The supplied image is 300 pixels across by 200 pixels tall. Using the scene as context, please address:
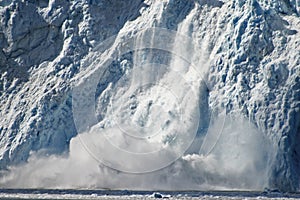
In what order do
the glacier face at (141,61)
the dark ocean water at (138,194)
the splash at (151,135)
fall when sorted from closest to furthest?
the dark ocean water at (138,194), the splash at (151,135), the glacier face at (141,61)

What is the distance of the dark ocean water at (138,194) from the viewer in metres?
54.0

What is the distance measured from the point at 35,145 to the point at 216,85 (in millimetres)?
12219

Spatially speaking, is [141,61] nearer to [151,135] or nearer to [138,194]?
[151,135]

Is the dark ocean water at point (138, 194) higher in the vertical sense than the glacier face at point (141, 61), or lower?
lower

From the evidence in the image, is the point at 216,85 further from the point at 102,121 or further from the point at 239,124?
the point at 102,121

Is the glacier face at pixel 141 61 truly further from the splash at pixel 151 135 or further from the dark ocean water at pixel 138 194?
the dark ocean water at pixel 138 194

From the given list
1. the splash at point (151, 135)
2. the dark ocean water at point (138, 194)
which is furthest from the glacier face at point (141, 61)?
the dark ocean water at point (138, 194)

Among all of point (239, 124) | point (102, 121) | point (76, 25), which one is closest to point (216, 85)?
point (239, 124)

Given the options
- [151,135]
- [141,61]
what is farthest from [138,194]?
[141,61]

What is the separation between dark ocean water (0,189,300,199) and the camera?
177 feet

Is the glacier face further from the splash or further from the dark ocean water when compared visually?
the dark ocean water

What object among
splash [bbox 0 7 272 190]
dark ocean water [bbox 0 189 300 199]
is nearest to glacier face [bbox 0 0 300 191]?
splash [bbox 0 7 272 190]

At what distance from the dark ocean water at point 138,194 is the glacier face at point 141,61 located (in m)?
3.54

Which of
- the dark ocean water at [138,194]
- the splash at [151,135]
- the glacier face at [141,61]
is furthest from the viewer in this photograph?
the glacier face at [141,61]
